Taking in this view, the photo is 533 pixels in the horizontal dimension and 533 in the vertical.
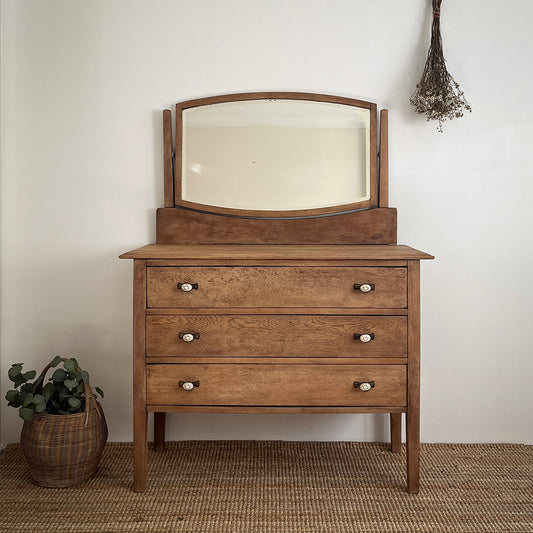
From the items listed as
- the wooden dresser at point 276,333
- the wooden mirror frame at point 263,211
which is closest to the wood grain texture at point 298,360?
the wooden dresser at point 276,333

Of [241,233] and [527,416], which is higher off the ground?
[241,233]

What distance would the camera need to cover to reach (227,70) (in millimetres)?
2590

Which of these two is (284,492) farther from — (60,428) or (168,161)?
(168,161)

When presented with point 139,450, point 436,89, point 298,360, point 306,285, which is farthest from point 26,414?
point 436,89

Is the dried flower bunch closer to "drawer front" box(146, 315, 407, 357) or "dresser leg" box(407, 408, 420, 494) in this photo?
"drawer front" box(146, 315, 407, 357)

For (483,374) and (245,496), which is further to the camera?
(483,374)

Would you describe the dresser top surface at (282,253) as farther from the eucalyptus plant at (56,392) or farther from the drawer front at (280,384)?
the eucalyptus plant at (56,392)

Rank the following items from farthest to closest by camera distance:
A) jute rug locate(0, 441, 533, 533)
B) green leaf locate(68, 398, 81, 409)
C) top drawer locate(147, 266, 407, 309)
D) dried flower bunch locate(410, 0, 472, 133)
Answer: dried flower bunch locate(410, 0, 472, 133), green leaf locate(68, 398, 81, 409), top drawer locate(147, 266, 407, 309), jute rug locate(0, 441, 533, 533)

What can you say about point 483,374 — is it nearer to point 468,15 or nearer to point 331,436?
point 331,436

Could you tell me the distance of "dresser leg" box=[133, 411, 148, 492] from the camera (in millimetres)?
2176

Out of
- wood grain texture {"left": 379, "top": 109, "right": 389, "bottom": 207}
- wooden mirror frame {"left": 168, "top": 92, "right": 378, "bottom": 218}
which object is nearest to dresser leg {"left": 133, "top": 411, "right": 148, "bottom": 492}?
wooden mirror frame {"left": 168, "top": 92, "right": 378, "bottom": 218}

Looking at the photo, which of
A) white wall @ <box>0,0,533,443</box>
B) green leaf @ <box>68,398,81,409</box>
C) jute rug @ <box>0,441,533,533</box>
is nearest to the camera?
jute rug @ <box>0,441,533,533</box>

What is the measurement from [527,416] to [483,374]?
0.89ft

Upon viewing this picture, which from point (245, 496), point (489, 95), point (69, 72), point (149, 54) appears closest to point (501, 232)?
point (489, 95)
